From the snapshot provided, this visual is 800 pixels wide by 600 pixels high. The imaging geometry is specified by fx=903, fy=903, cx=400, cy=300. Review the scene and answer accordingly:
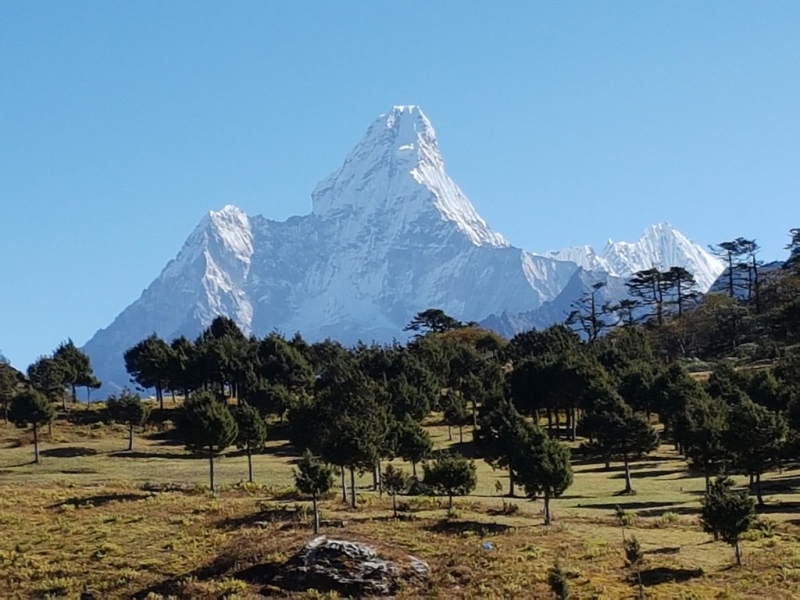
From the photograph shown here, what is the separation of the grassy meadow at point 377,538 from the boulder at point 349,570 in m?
0.88

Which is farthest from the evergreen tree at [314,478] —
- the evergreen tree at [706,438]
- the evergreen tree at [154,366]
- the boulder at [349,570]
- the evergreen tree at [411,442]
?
the evergreen tree at [154,366]

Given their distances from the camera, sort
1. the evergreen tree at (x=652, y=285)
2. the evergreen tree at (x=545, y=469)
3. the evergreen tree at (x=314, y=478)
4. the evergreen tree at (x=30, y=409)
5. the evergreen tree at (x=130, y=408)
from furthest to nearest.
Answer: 1. the evergreen tree at (x=652, y=285)
2. the evergreen tree at (x=130, y=408)
3. the evergreen tree at (x=30, y=409)
4. the evergreen tree at (x=545, y=469)
5. the evergreen tree at (x=314, y=478)

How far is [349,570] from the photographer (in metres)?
42.4

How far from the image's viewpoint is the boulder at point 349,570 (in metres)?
41.8

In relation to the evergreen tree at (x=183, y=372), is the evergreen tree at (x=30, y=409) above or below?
below

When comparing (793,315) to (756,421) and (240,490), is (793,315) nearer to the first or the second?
(756,421)

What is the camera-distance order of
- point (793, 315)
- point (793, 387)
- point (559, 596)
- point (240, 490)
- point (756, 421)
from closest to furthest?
point (559, 596) → point (756, 421) → point (240, 490) → point (793, 387) → point (793, 315)

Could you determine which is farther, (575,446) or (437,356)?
(437,356)

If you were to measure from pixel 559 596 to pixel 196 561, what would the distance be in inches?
723

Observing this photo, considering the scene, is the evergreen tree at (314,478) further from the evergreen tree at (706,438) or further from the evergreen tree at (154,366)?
the evergreen tree at (154,366)

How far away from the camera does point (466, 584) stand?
41.2 metres

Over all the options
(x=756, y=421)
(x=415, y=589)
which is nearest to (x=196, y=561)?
(x=415, y=589)

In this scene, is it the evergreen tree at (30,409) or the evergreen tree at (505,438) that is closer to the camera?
the evergreen tree at (505,438)


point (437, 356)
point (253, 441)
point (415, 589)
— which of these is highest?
point (437, 356)
